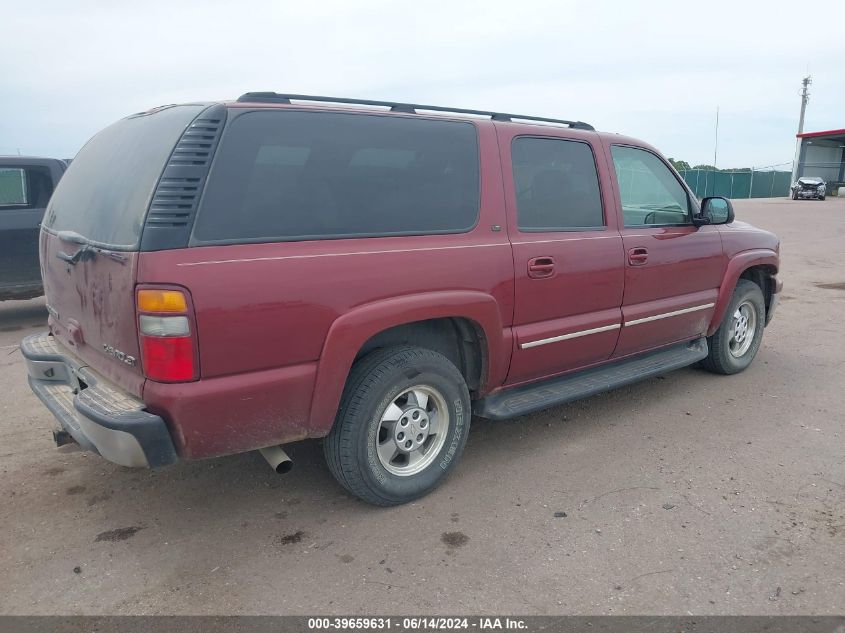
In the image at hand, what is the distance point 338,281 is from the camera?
9.30 ft

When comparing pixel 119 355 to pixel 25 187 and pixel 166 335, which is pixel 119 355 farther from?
pixel 25 187

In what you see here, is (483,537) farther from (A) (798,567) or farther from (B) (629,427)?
(B) (629,427)

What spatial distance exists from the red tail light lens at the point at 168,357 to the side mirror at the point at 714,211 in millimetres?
3591

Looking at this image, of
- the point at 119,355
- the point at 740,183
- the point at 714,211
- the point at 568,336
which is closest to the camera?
the point at 119,355

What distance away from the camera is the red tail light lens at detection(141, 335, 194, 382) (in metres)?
2.51

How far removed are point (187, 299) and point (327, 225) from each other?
0.70m

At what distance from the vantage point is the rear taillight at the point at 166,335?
97.7 inches

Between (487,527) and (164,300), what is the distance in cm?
177

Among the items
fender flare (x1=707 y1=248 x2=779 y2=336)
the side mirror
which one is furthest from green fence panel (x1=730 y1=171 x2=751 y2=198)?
the side mirror

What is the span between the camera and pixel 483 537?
3.03 m

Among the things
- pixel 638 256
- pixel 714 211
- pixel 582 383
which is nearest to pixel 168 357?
pixel 582 383

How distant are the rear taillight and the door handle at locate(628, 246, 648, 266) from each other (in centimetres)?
274

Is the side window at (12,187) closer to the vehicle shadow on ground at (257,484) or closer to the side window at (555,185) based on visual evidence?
the vehicle shadow on ground at (257,484)

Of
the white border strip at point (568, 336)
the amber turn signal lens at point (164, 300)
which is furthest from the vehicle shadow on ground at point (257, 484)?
the amber turn signal lens at point (164, 300)
